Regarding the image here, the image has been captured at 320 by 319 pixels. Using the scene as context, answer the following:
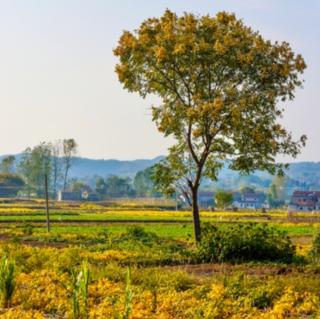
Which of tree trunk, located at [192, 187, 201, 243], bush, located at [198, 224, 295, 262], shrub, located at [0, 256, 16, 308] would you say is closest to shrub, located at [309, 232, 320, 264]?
bush, located at [198, 224, 295, 262]

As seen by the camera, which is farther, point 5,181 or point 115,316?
point 5,181

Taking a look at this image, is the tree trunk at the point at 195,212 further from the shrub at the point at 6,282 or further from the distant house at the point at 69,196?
the distant house at the point at 69,196

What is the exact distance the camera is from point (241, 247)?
24312 mm

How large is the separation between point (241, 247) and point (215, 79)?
30.9ft

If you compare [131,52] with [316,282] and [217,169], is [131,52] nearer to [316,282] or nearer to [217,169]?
[217,169]

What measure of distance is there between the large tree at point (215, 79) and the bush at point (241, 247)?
595 centimetres

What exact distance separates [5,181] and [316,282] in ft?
583

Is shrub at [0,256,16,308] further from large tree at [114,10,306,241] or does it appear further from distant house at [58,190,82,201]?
distant house at [58,190,82,201]

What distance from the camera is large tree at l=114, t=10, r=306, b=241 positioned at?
96.2 ft

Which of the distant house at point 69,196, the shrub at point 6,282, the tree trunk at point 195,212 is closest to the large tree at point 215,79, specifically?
the tree trunk at point 195,212

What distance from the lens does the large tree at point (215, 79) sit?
29.3 meters

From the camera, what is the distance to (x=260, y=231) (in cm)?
2556

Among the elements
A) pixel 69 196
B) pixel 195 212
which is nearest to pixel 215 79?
Result: pixel 195 212

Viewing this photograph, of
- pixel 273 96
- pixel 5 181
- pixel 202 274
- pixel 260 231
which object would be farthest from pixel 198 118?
pixel 5 181
